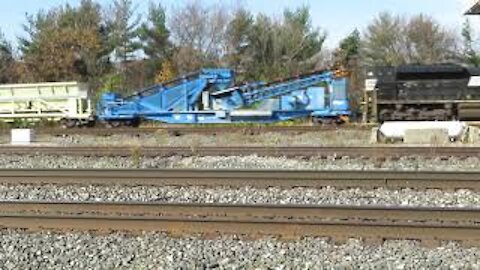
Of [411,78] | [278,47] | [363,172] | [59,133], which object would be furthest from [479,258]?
[278,47]

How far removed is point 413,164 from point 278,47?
37967mm

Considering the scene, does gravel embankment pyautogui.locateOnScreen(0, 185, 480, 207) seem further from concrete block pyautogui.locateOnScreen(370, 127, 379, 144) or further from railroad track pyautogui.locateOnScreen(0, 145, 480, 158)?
concrete block pyautogui.locateOnScreen(370, 127, 379, 144)

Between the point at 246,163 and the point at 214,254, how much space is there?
7.34 meters

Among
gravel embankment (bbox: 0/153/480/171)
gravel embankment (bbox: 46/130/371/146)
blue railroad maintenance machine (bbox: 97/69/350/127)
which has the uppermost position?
blue railroad maintenance machine (bbox: 97/69/350/127)

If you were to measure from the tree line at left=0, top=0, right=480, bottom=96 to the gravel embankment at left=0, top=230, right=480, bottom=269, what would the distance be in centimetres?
3686

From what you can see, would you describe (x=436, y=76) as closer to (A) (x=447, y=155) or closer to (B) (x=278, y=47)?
(A) (x=447, y=155)

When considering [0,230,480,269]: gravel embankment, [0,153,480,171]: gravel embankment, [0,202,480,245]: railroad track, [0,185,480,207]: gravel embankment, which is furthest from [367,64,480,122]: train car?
[0,230,480,269]: gravel embankment

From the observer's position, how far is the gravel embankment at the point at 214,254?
7.25m

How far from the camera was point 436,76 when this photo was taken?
89.8ft

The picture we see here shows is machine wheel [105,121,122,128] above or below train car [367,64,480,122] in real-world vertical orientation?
below

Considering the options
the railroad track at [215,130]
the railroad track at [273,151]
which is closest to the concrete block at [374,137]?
the railroad track at [273,151]

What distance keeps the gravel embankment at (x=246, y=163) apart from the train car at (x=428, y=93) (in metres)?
12.3

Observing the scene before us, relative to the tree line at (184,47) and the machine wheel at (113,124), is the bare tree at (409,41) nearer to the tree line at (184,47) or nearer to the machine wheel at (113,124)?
the tree line at (184,47)

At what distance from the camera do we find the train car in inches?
1056
